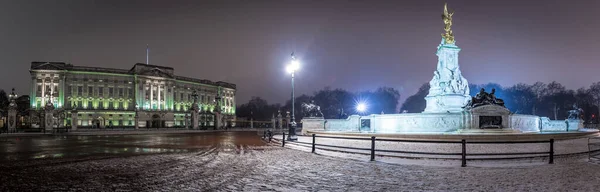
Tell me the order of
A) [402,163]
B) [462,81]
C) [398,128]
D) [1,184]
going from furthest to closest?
[462,81] → [398,128] → [402,163] → [1,184]

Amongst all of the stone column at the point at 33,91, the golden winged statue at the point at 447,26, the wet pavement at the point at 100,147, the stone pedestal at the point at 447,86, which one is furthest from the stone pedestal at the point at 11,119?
the stone column at the point at 33,91

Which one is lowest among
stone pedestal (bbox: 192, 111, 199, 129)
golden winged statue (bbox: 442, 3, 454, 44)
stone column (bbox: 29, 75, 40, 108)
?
stone pedestal (bbox: 192, 111, 199, 129)

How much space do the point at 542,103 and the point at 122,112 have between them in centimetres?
11711

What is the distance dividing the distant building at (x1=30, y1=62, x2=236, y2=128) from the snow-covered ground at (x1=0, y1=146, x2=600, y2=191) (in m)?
88.8

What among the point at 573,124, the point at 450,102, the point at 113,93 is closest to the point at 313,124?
the point at 450,102

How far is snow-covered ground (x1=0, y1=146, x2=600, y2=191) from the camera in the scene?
29.2 ft

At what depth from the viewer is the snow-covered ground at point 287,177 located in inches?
351

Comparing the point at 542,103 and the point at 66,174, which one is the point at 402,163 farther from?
the point at 542,103

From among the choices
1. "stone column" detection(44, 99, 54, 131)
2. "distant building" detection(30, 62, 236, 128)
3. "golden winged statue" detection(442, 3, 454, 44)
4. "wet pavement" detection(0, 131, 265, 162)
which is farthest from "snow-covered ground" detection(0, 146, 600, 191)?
"distant building" detection(30, 62, 236, 128)

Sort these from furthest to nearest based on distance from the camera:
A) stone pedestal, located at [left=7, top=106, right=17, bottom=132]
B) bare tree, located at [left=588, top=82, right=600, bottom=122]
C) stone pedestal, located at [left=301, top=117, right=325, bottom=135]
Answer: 1. bare tree, located at [left=588, top=82, right=600, bottom=122]
2. stone pedestal, located at [left=7, top=106, right=17, bottom=132]
3. stone pedestal, located at [left=301, top=117, right=325, bottom=135]

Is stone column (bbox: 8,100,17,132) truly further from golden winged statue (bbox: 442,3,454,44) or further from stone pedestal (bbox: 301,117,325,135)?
golden winged statue (bbox: 442,3,454,44)

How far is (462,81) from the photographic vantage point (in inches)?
1596

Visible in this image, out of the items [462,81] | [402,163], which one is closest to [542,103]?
[462,81]

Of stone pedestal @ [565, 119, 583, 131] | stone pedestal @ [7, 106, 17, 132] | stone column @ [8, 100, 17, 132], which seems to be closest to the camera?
stone pedestal @ [565, 119, 583, 131]
